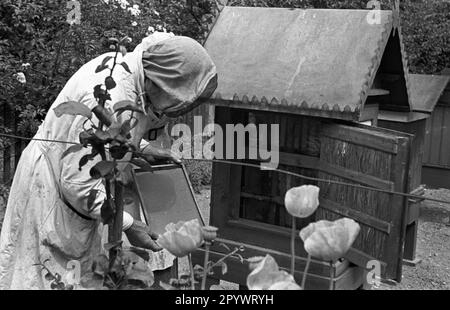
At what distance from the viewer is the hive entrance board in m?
2.35

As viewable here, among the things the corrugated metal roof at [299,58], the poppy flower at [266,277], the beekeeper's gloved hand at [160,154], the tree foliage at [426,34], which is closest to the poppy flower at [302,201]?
the poppy flower at [266,277]

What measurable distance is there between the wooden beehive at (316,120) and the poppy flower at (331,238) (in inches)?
69.5

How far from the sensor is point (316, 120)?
353 centimetres

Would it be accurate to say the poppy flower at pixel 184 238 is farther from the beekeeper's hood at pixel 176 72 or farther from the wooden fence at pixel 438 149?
the wooden fence at pixel 438 149

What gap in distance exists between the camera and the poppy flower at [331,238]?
1.03 metres

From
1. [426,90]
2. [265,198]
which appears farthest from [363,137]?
[426,90]

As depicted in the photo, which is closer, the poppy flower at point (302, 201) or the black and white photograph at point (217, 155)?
the poppy flower at point (302, 201)

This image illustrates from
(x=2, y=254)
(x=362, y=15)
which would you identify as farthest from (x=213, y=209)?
(x=2, y=254)

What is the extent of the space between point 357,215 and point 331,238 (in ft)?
6.64

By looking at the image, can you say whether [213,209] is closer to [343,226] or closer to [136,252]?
[136,252]

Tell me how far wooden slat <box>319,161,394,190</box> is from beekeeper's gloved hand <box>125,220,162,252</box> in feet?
4.01

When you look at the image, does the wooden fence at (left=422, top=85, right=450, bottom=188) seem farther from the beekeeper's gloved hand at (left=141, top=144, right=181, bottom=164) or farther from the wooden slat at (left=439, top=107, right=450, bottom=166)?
the beekeeper's gloved hand at (left=141, top=144, right=181, bottom=164)

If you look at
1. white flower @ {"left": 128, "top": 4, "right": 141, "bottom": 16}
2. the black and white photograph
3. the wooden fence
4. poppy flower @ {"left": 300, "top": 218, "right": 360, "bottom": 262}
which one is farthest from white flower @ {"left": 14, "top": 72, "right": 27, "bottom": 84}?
the wooden fence

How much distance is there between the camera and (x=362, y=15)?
137 inches
